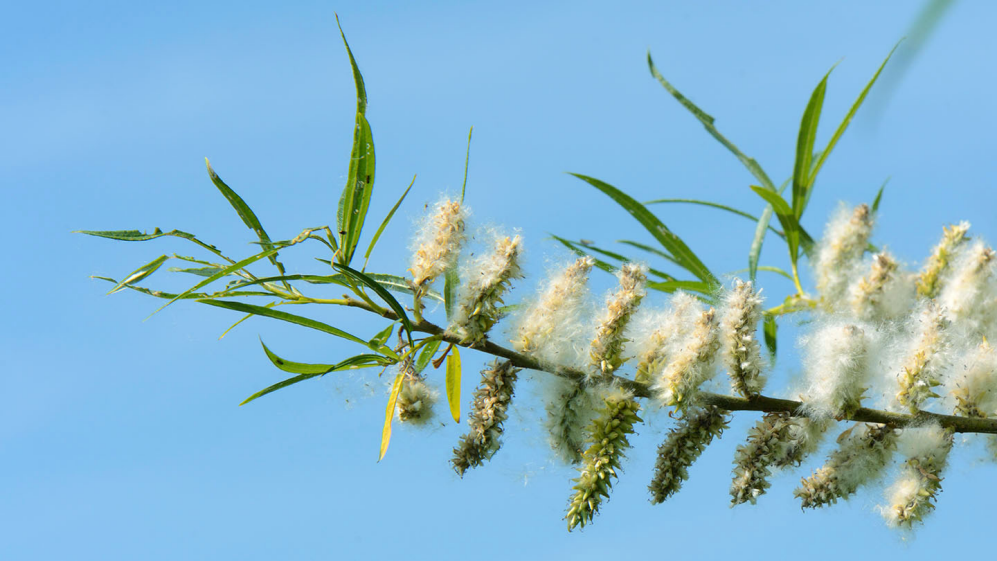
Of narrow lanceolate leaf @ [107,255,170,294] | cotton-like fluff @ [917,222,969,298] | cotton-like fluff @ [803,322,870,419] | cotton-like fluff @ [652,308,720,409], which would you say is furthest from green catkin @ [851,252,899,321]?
narrow lanceolate leaf @ [107,255,170,294]

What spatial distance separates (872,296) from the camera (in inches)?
89.8

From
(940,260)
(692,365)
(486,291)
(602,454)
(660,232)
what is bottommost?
(602,454)

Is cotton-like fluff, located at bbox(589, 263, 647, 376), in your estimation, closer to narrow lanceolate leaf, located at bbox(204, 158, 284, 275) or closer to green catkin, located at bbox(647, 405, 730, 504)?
green catkin, located at bbox(647, 405, 730, 504)

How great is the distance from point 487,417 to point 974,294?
4.88 ft

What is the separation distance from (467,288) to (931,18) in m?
1.24

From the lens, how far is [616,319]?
65.7 inches

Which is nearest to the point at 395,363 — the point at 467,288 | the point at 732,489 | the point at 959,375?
the point at 467,288

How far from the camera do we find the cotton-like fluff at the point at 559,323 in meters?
1.77

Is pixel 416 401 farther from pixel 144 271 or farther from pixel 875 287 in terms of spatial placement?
pixel 875 287

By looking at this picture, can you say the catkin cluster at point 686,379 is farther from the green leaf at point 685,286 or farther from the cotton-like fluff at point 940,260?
the green leaf at point 685,286

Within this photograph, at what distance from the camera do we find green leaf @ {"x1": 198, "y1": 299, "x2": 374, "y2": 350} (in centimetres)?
166

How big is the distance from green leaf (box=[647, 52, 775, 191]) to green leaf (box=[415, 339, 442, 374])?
1400 millimetres

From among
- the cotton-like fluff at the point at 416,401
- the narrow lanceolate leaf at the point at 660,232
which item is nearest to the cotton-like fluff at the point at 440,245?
the cotton-like fluff at the point at 416,401

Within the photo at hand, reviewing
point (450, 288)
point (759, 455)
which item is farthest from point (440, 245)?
point (759, 455)
